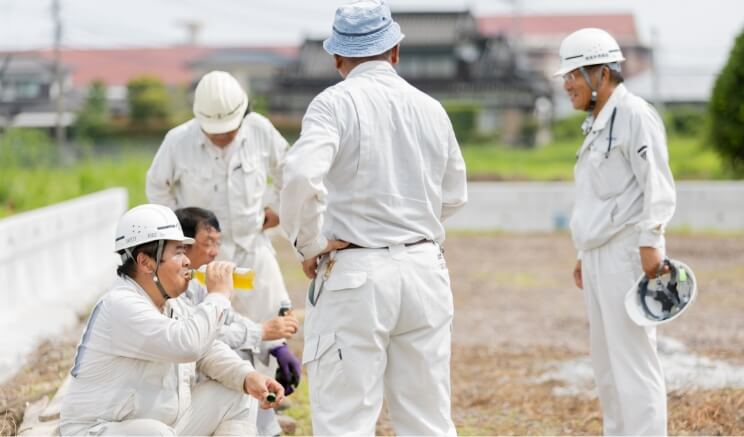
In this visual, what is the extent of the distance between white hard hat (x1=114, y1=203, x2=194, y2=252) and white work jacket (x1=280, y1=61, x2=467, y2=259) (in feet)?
1.65

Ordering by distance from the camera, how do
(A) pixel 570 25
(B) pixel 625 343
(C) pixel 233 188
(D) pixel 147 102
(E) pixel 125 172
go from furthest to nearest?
1. (A) pixel 570 25
2. (D) pixel 147 102
3. (E) pixel 125 172
4. (C) pixel 233 188
5. (B) pixel 625 343

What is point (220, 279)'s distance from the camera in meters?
4.44

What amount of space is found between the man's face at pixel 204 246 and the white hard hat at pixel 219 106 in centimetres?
88

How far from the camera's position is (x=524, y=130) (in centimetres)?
4772

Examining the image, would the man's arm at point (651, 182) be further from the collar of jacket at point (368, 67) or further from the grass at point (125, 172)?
the grass at point (125, 172)

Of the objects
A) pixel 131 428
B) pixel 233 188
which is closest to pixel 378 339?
pixel 131 428

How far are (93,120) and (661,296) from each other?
143 ft

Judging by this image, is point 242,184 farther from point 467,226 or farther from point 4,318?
point 467,226

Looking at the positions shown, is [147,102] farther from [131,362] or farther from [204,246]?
[131,362]

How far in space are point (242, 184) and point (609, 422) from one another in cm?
232

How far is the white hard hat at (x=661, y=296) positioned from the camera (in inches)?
197

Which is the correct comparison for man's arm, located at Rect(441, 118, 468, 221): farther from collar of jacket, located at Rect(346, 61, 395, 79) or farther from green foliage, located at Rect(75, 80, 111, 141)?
green foliage, located at Rect(75, 80, 111, 141)

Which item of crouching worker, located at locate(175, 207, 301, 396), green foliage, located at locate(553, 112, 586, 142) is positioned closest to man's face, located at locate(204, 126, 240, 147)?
crouching worker, located at locate(175, 207, 301, 396)

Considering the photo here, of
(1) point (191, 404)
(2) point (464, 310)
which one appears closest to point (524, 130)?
(2) point (464, 310)
